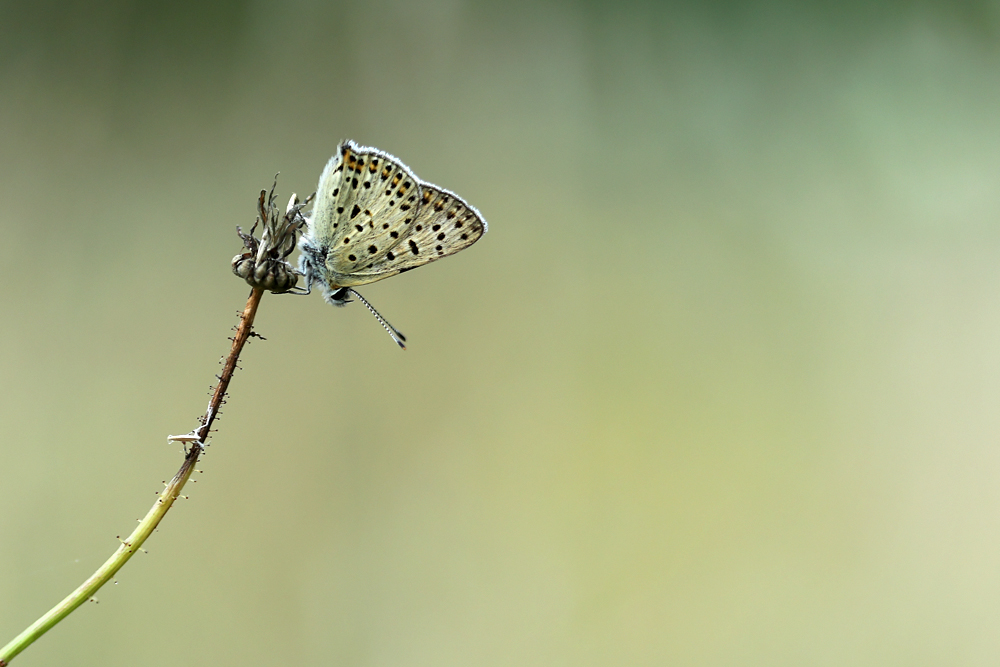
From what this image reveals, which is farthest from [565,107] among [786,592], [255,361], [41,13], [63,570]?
[63,570]

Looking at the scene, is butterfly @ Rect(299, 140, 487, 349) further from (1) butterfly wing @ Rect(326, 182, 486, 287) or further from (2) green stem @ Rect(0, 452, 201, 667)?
(2) green stem @ Rect(0, 452, 201, 667)

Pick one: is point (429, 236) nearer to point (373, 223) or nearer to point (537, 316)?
point (373, 223)

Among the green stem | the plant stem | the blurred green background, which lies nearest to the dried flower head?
the plant stem

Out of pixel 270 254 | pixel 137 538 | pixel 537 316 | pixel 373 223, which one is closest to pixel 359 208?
pixel 373 223

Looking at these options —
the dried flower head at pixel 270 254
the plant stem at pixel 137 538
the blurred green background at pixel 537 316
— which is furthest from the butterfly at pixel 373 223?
the blurred green background at pixel 537 316

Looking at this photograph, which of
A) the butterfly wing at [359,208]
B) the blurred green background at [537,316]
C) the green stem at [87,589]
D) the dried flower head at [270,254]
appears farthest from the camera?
the blurred green background at [537,316]

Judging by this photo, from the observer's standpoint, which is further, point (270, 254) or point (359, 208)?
A: point (359, 208)

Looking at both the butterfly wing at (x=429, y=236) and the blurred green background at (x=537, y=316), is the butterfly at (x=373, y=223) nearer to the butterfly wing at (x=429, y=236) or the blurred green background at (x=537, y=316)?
the butterfly wing at (x=429, y=236)

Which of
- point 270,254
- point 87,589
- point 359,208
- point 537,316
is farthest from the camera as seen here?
point 537,316
